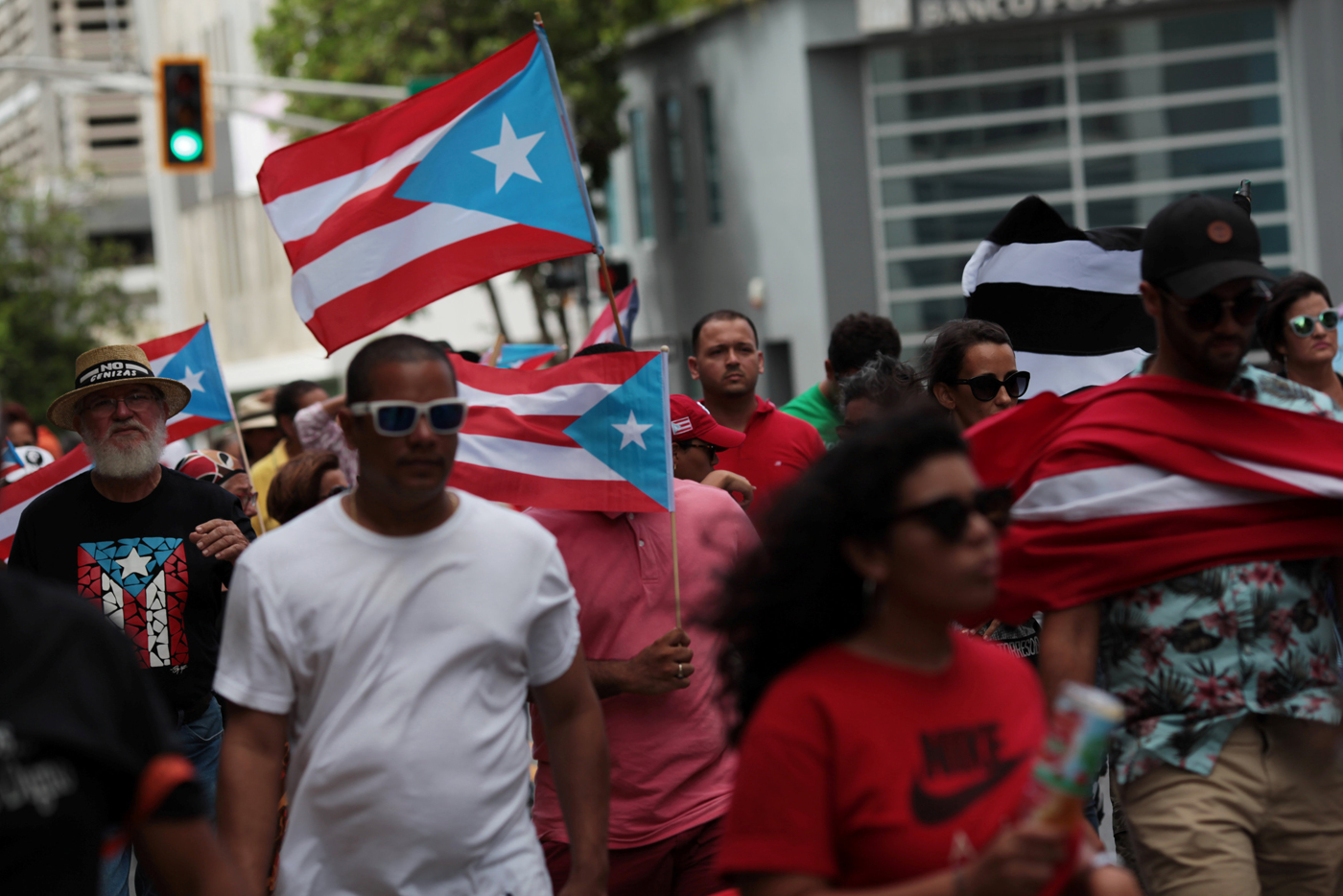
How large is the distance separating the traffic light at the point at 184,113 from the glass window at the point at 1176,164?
11.7 metres

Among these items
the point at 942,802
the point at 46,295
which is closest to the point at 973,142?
the point at 942,802

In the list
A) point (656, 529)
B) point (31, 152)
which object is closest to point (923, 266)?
point (656, 529)

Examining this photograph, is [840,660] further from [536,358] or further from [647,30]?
[647,30]

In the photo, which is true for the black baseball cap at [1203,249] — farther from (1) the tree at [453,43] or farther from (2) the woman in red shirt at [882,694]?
(1) the tree at [453,43]

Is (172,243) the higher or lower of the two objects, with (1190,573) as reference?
higher

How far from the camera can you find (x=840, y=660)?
3.11 meters

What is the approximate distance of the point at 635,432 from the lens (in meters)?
5.90

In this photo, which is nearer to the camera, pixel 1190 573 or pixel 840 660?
pixel 840 660

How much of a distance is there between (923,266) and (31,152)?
9834cm

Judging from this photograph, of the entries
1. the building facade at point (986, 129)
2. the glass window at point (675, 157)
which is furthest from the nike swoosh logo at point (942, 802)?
the glass window at point (675, 157)

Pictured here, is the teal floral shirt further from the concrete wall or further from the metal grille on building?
the concrete wall

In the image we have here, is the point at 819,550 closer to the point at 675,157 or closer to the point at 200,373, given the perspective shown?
the point at 200,373

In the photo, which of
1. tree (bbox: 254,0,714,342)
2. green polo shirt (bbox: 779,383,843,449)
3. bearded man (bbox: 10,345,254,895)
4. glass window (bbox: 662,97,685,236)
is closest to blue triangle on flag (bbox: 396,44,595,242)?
bearded man (bbox: 10,345,254,895)

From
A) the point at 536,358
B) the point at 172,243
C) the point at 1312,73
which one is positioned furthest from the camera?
the point at 172,243
